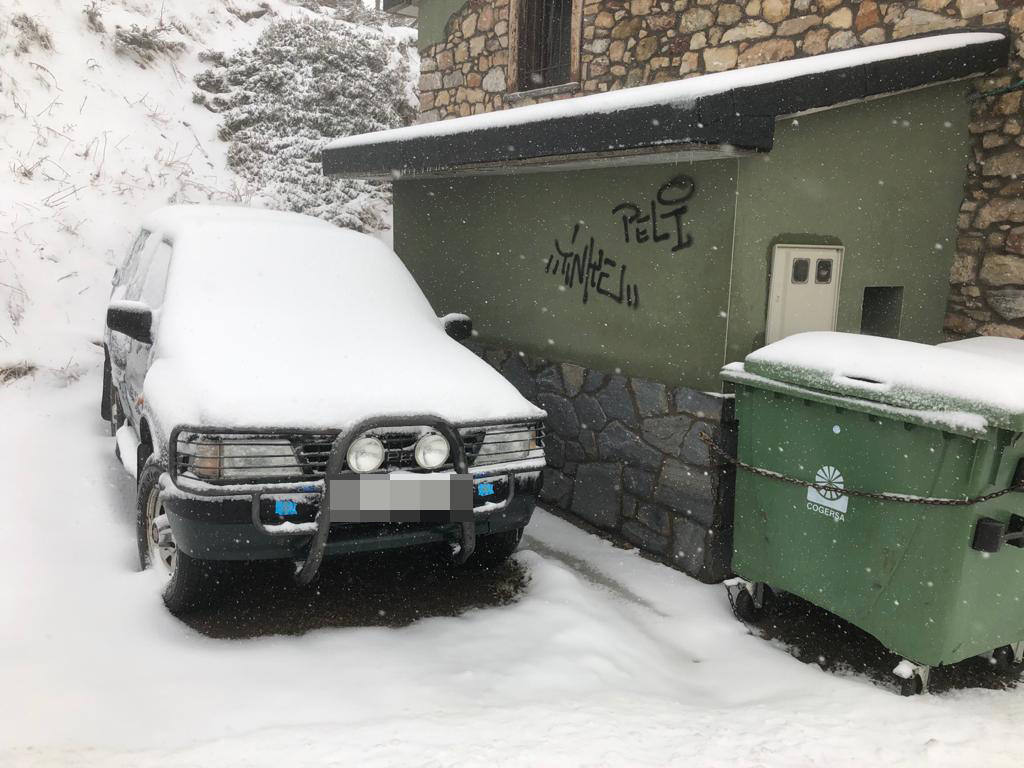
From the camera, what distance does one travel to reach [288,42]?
42.9 feet

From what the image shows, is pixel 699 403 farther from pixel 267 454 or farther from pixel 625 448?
pixel 267 454

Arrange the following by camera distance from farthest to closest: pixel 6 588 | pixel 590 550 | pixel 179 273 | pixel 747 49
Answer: pixel 747 49 → pixel 590 550 → pixel 179 273 → pixel 6 588

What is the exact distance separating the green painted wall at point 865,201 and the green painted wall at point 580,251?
0.17 m

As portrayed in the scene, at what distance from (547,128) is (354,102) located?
9.00 meters

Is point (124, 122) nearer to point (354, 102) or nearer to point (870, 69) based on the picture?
point (354, 102)

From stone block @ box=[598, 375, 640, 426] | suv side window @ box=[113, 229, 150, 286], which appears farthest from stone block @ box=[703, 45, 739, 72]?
suv side window @ box=[113, 229, 150, 286]

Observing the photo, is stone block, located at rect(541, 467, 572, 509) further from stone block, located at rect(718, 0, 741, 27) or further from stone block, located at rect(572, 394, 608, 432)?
stone block, located at rect(718, 0, 741, 27)

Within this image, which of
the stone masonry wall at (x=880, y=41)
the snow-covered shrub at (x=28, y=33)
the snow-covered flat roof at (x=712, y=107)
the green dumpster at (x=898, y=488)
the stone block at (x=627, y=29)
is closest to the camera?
the green dumpster at (x=898, y=488)

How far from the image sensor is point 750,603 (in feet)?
13.4

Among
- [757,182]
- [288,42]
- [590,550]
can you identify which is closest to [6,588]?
[590,550]

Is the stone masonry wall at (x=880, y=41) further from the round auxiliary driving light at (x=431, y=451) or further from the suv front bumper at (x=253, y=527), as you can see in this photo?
the suv front bumper at (x=253, y=527)

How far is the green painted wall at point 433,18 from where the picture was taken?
363 inches

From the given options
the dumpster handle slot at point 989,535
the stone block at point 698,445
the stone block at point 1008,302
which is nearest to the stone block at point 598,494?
the stone block at point 698,445

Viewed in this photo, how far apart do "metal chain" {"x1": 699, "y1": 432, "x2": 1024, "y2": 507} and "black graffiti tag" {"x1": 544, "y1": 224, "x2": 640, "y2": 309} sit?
1.12 metres
